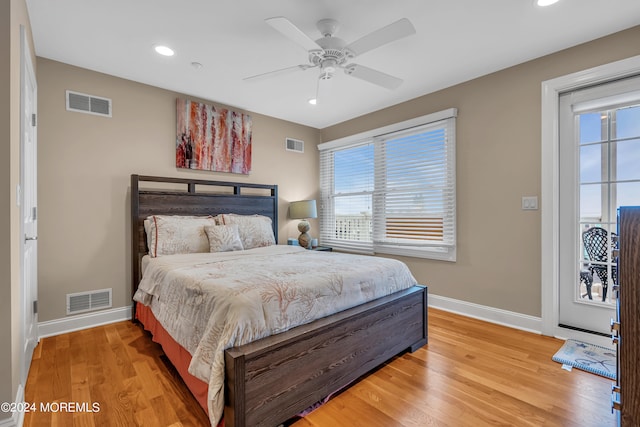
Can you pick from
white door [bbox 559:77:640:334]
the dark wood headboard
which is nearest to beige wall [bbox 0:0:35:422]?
the dark wood headboard

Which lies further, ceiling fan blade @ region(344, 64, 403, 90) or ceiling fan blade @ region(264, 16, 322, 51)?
ceiling fan blade @ region(344, 64, 403, 90)

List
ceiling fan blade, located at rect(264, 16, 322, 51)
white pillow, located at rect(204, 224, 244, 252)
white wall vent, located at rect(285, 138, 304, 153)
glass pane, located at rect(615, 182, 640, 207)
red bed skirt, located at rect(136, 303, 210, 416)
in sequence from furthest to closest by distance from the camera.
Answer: white wall vent, located at rect(285, 138, 304, 153)
white pillow, located at rect(204, 224, 244, 252)
glass pane, located at rect(615, 182, 640, 207)
ceiling fan blade, located at rect(264, 16, 322, 51)
red bed skirt, located at rect(136, 303, 210, 416)

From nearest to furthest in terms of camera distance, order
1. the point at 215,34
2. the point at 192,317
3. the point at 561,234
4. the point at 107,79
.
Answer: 1. the point at 192,317
2. the point at 215,34
3. the point at 561,234
4. the point at 107,79

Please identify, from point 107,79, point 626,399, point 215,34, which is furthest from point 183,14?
point 626,399

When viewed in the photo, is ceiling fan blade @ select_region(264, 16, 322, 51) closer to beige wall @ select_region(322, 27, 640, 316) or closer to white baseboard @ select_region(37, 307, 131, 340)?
beige wall @ select_region(322, 27, 640, 316)

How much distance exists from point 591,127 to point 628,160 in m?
0.39

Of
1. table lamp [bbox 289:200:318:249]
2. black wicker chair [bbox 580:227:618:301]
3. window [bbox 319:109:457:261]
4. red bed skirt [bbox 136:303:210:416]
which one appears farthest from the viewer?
table lamp [bbox 289:200:318:249]

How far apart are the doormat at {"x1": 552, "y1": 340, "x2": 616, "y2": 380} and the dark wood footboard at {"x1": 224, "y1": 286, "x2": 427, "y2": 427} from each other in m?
1.13

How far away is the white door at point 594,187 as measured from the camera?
2.36 m

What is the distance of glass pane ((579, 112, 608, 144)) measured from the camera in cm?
249

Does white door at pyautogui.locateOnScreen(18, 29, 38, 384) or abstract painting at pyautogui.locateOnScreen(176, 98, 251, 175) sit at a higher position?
abstract painting at pyautogui.locateOnScreen(176, 98, 251, 175)

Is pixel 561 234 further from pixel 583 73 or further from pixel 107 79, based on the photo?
pixel 107 79

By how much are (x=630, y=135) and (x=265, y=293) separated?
10.00ft

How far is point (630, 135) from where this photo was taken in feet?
7.72
